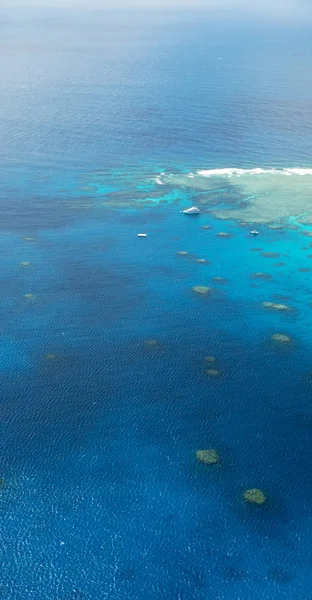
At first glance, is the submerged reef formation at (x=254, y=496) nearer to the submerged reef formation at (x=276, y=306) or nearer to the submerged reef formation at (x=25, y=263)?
the submerged reef formation at (x=276, y=306)

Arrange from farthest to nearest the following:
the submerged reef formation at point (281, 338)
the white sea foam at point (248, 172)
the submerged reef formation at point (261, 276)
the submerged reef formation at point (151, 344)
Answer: the white sea foam at point (248, 172) < the submerged reef formation at point (261, 276) < the submerged reef formation at point (281, 338) < the submerged reef formation at point (151, 344)

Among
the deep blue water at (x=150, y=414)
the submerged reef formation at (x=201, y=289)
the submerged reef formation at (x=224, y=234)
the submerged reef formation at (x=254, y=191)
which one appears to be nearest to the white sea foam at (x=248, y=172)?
the submerged reef formation at (x=254, y=191)

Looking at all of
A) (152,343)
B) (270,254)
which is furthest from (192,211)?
(152,343)

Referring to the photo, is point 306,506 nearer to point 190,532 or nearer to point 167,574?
point 190,532

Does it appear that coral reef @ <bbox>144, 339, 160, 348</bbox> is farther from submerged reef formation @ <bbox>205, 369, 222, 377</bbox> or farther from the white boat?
the white boat

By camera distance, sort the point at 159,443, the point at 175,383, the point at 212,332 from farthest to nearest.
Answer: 1. the point at 212,332
2. the point at 175,383
3. the point at 159,443

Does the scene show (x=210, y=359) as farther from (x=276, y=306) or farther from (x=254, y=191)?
(x=254, y=191)

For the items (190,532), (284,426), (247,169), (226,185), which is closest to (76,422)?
(190,532)
